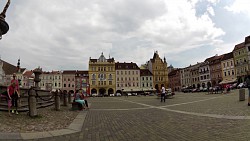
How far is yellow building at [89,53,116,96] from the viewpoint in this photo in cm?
7881

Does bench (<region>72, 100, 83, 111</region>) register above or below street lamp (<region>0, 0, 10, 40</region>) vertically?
below

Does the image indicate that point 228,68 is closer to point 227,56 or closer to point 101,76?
point 227,56

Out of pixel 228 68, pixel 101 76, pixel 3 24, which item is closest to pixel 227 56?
pixel 228 68

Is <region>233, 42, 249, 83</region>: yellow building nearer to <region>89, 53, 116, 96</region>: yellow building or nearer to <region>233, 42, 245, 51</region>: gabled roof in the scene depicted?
<region>233, 42, 245, 51</region>: gabled roof

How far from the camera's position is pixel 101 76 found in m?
79.8

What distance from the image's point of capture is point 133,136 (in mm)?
5297

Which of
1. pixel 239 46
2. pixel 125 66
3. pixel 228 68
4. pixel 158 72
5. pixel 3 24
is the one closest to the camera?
pixel 3 24

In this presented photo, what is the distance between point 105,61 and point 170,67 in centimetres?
6265

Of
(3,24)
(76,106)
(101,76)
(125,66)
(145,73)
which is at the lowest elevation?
(76,106)

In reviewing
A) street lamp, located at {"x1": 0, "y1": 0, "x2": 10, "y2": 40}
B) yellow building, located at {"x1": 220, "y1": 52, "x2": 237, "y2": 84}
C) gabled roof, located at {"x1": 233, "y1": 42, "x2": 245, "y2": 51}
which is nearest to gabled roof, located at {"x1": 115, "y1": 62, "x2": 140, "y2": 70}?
yellow building, located at {"x1": 220, "y1": 52, "x2": 237, "y2": 84}

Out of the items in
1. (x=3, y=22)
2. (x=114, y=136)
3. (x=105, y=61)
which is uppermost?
(x=105, y=61)

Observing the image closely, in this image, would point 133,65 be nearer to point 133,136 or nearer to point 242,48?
point 242,48

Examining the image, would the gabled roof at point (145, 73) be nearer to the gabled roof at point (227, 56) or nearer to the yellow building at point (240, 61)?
the gabled roof at point (227, 56)

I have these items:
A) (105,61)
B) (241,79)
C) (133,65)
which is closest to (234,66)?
(241,79)
